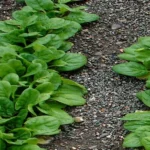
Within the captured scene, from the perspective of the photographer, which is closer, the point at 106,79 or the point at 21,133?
the point at 21,133

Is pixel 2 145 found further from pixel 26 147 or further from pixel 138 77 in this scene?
pixel 138 77

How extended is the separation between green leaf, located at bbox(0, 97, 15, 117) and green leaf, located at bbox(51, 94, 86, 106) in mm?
323

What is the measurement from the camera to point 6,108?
11.5ft

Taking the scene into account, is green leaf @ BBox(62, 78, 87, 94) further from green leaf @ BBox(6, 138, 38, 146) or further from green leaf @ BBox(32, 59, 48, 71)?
green leaf @ BBox(6, 138, 38, 146)

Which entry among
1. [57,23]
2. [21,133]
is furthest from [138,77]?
[21,133]

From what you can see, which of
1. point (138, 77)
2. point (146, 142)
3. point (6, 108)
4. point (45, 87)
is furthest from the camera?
point (138, 77)

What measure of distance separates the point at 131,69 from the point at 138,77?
0.24 ft

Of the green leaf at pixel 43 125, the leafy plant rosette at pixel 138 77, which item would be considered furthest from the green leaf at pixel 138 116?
the green leaf at pixel 43 125

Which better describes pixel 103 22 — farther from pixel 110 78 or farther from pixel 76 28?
pixel 110 78

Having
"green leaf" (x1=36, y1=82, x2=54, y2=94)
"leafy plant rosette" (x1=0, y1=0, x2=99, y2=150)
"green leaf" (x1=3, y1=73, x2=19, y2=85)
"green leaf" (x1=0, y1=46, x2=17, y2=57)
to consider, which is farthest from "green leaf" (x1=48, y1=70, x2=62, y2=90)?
"green leaf" (x1=0, y1=46, x2=17, y2=57)

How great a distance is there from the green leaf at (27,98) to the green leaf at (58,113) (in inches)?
3.5

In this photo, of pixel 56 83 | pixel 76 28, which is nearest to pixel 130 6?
pixel 76 28

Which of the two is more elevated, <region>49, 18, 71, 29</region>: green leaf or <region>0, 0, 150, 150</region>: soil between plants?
<region>49, 18, 71, 29</region>: green leaf

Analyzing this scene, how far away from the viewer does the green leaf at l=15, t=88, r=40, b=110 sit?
138 inches
